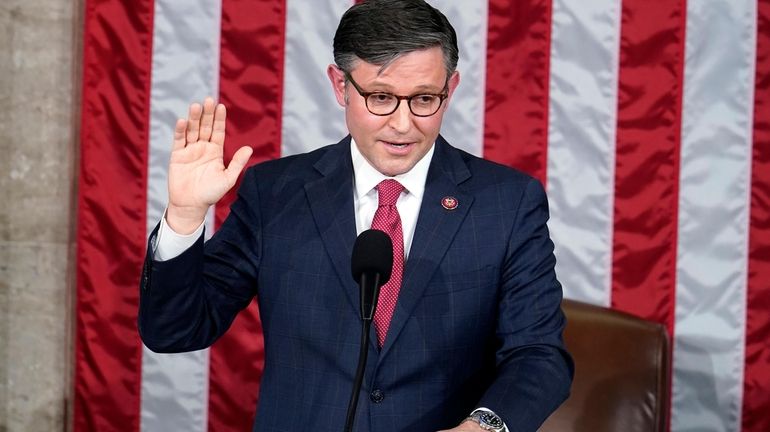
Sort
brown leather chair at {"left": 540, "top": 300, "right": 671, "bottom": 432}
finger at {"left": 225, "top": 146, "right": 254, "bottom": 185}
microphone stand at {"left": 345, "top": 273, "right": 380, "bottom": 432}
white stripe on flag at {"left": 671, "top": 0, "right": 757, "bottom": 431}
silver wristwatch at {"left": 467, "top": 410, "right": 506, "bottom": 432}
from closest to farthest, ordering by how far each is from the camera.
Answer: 1. microphone stand at {"left": 345, "top": 273, "right": 380, "bottom": 432}
2. silver wristwatch at {"left": 467, "top": 410, "right": 506, "bottom": 432}
3. finger at {"left": 225, "top": 146, "right": 254, "bottom": 185}
4. brown leather chair at {"left": 540, "top": 300, "right": 671, "bottom": 432}
5. white stripe on flag at {"left": 671, "top": 0, "right": 757, "bottom": 431}

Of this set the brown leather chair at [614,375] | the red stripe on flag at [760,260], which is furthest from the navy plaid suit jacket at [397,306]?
the red stripe on flag at [760,260]

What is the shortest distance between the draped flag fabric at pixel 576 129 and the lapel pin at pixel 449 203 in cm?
127

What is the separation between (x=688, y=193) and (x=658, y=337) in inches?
22.2

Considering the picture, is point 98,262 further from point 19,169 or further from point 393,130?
point 393,130

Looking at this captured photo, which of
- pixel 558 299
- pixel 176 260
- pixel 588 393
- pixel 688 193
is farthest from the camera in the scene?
pixel 688 193

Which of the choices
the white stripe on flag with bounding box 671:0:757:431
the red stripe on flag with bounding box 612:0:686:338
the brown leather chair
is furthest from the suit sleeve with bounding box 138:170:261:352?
the white stripe on flag with bounding box 671:0:757:431

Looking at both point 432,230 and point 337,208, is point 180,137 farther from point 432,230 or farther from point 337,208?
point 432,230

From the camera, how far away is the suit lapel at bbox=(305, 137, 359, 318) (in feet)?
5.61

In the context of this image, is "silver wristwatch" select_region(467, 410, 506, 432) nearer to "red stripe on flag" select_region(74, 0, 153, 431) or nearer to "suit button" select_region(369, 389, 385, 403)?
"suit button" select_region(369, 389, 385, 403)

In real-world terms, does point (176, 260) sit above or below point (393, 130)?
below

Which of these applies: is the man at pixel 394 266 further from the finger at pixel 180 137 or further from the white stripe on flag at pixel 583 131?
the white stripe on flag at pixel 583 131

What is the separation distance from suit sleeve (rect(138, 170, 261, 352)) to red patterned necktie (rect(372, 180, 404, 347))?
22cm

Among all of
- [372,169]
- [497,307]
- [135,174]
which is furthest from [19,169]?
[497,307]

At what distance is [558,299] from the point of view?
5.60ft
